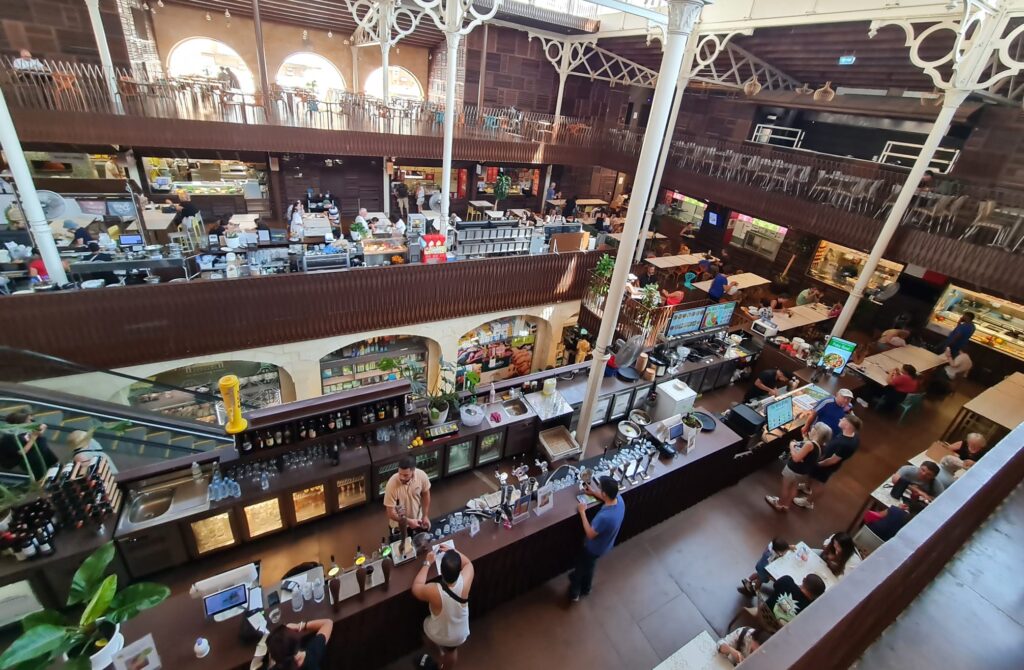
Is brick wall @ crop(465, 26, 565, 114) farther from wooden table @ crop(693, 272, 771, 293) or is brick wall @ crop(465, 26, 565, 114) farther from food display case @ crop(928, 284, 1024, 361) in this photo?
food display case @ crop(928, 284, 1024, 361)

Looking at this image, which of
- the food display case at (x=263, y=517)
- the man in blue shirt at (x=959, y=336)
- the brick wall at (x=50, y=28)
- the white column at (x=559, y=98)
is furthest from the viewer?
the white column at (x=559, y=98)

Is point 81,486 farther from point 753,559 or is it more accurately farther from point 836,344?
point 836,344

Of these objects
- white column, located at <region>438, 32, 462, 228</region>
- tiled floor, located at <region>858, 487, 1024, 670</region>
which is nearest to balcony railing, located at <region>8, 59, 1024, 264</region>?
white column, located at <region>438, 32, 462, 228</region>

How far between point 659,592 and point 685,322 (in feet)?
15.7

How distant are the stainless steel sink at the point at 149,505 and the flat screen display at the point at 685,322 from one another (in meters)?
7.76

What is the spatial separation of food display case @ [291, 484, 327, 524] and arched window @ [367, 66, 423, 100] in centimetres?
1816

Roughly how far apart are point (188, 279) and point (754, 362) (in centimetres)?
1067

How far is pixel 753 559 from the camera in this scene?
5.77 meters

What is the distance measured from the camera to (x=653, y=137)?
462 cm

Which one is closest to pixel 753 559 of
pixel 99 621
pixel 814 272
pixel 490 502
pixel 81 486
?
pixel 490 502

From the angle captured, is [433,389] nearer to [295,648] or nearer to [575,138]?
[295,648]

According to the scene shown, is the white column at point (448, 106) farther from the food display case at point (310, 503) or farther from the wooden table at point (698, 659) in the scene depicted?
the wooden table at point (698, 659)

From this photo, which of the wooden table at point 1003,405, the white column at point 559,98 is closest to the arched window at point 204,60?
the white column at point 559,98

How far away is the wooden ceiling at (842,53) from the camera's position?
10.3 meters
